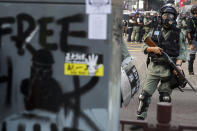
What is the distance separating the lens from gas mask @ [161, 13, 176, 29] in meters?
5.27

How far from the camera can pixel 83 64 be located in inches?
109

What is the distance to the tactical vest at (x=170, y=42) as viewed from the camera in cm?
530

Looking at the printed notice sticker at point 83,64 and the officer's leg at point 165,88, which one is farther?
the officer's leg at point 165,88

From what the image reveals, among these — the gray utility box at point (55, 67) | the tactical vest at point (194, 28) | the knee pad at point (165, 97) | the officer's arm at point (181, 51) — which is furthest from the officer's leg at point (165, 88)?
the tactical vest at point (194, 28)

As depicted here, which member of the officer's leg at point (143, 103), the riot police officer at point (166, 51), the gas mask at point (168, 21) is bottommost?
the officer's leg at point (143, 103)

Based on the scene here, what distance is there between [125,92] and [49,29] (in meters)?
2.05

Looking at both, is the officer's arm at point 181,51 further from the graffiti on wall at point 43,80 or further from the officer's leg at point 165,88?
Result: the graffiti on wall at point 43,80

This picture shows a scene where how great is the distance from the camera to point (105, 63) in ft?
9.01

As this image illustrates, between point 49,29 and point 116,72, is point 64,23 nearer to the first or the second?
point 49,29

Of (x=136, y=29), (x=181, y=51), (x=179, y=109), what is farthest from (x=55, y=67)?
(x=136, y=29)

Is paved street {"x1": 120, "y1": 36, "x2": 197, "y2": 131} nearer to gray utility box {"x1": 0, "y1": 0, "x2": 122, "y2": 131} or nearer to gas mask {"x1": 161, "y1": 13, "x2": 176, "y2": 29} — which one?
gas mask {"x1": 161, "y1": 13, "x2": 176, "y2": 29}

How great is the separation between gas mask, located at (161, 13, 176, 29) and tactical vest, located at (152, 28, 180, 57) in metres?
0.08

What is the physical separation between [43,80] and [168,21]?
9.37 ft

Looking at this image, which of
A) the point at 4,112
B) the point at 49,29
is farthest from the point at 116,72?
the point at 4,112
